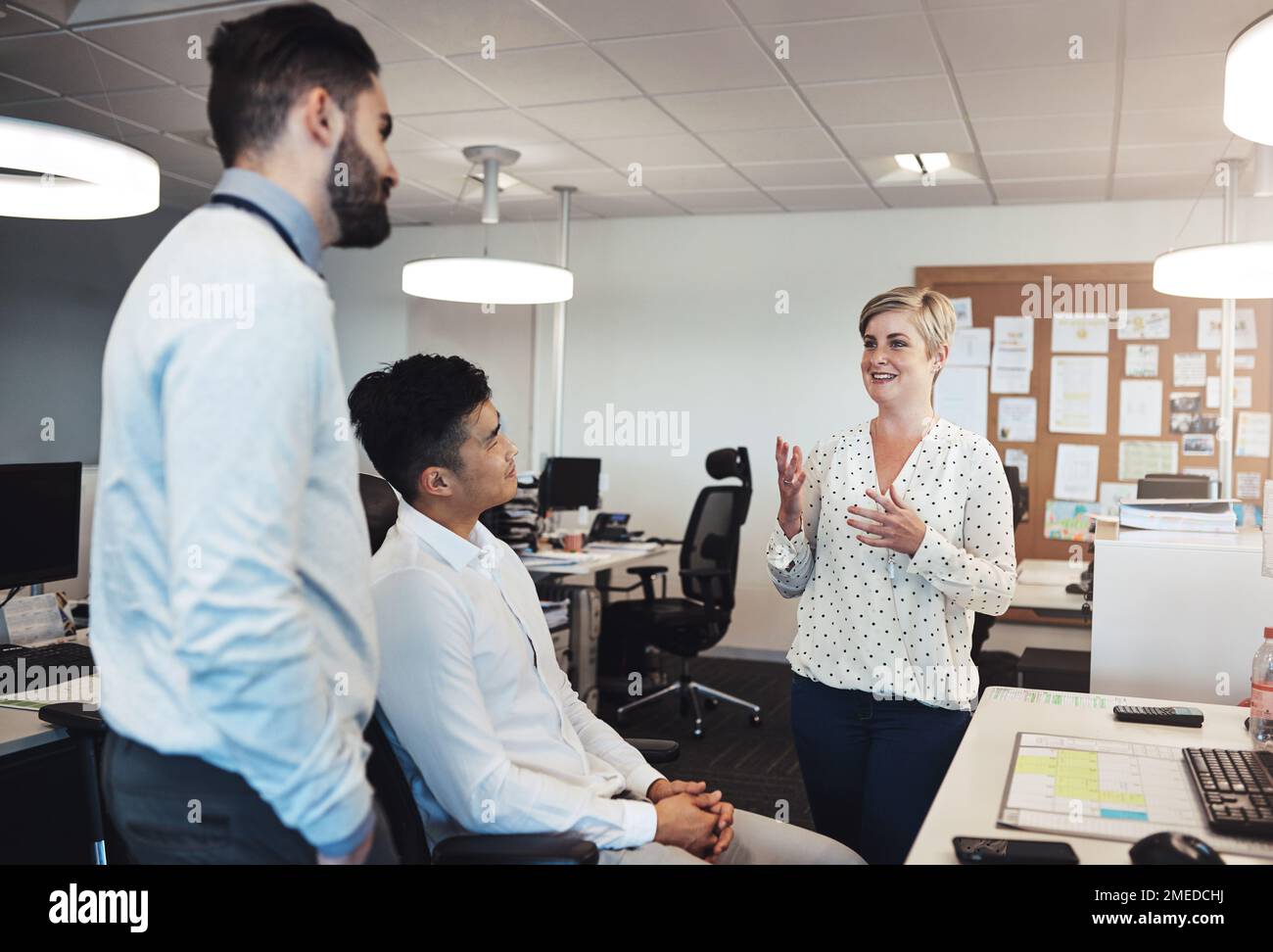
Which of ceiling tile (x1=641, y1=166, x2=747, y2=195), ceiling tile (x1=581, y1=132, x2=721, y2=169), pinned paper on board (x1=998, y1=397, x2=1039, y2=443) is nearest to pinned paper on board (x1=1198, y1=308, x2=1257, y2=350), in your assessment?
pinned paper on board (x1=998, y1=397, x2=1039, y2=443)

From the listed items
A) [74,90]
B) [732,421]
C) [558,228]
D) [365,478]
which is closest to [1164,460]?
[732,421]

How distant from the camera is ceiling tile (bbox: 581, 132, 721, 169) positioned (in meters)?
4.82

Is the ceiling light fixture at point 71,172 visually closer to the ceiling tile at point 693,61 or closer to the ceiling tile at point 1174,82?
the ceiling tile at point 693,61

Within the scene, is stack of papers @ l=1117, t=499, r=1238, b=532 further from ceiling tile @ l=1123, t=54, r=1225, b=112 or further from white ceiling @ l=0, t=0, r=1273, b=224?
ceiling tile @ l=1123, t=54, r=1225, b=112

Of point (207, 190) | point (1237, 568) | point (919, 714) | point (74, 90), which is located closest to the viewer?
point (919, 714)

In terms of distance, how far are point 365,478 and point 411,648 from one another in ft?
1.86

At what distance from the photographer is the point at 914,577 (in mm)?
1984

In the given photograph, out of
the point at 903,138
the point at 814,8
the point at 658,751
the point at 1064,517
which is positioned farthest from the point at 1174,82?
the point at 658,751

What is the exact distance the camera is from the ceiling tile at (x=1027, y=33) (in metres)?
3.28

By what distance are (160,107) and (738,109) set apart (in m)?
2.47

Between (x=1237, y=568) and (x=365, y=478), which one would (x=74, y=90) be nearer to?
(x=365, y=478)

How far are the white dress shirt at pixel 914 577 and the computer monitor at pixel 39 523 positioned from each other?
71.7 inches
